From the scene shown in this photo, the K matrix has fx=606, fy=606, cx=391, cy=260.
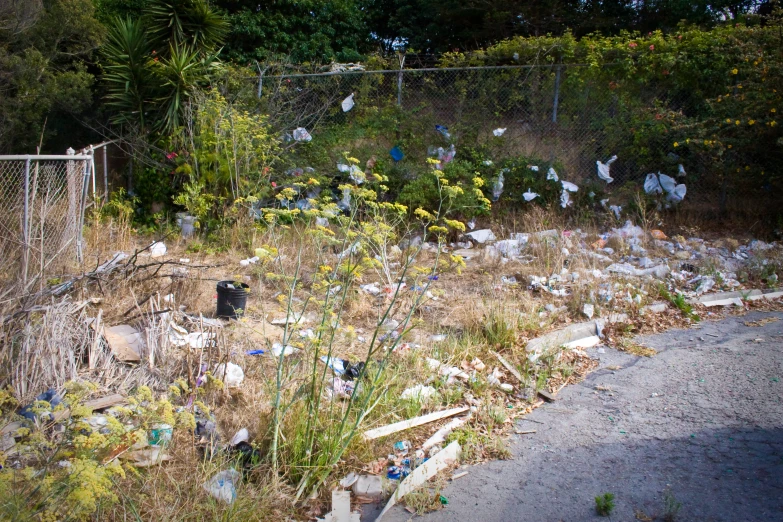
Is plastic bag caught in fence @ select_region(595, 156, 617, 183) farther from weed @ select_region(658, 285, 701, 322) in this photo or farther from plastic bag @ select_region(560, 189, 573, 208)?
weed @ select_region(658, 285, 701, 322)

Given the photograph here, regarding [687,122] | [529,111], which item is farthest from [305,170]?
[687,122]

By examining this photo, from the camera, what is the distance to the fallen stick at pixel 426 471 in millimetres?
3102

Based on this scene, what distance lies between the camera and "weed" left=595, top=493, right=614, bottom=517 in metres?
2.94

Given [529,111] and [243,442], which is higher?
[529,111]

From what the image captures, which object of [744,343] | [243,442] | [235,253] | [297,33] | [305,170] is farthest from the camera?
[297,33]

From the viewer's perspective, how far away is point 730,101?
29.1 feet

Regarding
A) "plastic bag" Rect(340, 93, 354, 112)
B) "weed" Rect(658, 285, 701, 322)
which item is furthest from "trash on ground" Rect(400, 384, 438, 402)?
"plastic bag" Rect(340, 93, 354, 112)

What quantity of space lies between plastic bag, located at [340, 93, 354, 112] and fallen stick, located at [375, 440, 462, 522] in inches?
323

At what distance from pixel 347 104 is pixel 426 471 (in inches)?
334

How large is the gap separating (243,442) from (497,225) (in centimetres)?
644

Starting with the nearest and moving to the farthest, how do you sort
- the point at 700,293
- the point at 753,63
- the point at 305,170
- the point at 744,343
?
1. the point at 744,343
2. the point at 700,293
3. the point at 753,63
4. the point at 305,170

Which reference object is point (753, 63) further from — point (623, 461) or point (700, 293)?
point (623, 461)

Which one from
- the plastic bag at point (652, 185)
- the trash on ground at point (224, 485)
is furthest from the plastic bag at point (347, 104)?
the trash on ground at point (224, 485)

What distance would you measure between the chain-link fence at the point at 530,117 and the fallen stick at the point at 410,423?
641 cm
